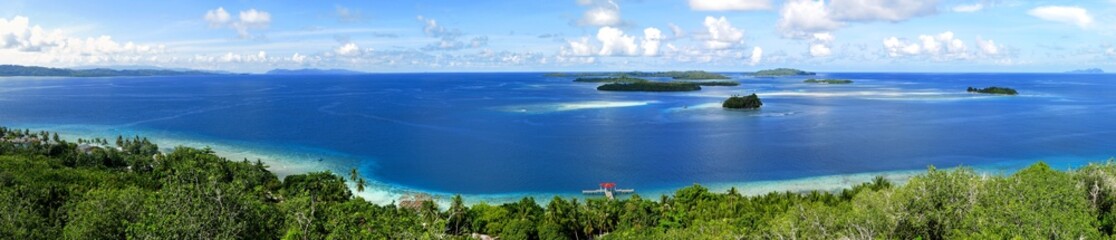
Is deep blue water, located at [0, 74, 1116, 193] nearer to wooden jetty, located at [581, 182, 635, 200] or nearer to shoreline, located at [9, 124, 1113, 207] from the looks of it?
shoreline, located at [9, 124, 1113, 207]

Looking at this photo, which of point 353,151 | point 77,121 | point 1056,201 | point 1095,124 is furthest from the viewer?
point 77,121

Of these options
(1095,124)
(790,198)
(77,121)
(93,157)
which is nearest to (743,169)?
(790,198)

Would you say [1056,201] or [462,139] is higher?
[1056,201]

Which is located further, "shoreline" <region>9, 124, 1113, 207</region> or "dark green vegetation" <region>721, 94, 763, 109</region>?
"dark green vegetation" <region>721, 94, 763, 109</region>

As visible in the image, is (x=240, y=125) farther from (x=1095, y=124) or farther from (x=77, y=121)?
(x=1095, y=124)

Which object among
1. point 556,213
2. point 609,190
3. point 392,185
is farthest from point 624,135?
point 556,213

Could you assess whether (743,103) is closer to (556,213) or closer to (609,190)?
(609,190)

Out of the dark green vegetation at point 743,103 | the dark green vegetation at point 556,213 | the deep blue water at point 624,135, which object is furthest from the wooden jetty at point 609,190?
the dark green vegetation at point 743,103

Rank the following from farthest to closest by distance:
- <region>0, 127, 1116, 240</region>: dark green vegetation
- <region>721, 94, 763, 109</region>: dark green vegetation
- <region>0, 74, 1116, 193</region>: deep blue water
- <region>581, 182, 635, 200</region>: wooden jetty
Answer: <region>721, 94, 763, 109</region>: dark green vegetation < <region>0, 74, 1116, 193</region>: deep blue water < <region>581, 182, 635, 200</region>: wooden jetty < <region>0, 127, 1116, 240</region>: dark green vegetation

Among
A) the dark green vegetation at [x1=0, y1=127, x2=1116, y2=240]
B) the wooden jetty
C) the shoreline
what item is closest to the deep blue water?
the shoreline
